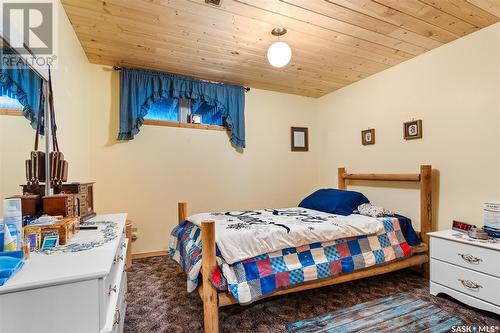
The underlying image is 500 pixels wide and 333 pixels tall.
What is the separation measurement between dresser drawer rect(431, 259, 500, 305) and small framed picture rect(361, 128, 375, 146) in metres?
1.61

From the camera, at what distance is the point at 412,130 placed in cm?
286

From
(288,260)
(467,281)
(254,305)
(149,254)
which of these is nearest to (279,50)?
(288,260)

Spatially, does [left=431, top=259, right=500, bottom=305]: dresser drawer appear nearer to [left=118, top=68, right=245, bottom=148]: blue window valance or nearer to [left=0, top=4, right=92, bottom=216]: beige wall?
[left=118, top=68, right=245, bottom=148]: blue window valance

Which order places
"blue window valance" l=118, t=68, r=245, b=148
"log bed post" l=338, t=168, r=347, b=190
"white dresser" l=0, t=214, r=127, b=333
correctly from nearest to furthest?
"white dresser" l=0, t=214, r=127, b=333 → "blue window valance" l=118, t=68, r=245, b=148 → "log bed post" l=338, t=168, r=347, b=190

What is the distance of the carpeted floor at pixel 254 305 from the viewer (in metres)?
1.79

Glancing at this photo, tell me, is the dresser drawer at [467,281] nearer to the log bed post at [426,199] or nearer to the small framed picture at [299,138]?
the log bed post at [426,199]

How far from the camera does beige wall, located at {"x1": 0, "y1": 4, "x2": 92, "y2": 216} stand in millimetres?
1132

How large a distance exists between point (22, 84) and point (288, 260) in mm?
1937

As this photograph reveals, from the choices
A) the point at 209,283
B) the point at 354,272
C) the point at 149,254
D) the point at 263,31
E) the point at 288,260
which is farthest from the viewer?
the point at 149,254

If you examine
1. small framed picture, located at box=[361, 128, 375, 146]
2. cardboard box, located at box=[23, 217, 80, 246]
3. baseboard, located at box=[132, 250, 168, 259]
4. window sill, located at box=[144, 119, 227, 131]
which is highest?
window sill, located at box=[144, 119, 227, 131]

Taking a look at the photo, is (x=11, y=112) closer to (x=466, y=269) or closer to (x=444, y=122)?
(x=466, y=269)

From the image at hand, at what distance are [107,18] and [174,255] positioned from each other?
2158 millimetres

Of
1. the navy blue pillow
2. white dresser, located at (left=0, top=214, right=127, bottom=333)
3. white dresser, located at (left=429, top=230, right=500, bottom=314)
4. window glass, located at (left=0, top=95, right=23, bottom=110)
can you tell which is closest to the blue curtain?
window glass, located at (left=0, top=95, right=23, bottom=110)

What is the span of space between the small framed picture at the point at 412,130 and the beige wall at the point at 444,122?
49 millimetres
